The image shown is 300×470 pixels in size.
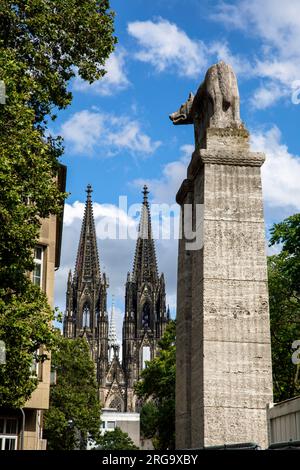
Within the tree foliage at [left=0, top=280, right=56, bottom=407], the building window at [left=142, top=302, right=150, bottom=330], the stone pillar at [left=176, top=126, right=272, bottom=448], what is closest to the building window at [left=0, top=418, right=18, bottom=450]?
the tree foliage at [left=0, top=280, right=56, bottom=407]

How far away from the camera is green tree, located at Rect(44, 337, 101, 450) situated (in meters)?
41.7

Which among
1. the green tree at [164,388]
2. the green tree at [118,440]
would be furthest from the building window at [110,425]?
the green tree at [164,388]

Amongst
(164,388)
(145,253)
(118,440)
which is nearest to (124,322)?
(145,253)

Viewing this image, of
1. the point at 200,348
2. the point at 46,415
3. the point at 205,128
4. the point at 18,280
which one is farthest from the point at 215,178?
the point at 46,415

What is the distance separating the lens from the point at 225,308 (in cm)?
1162

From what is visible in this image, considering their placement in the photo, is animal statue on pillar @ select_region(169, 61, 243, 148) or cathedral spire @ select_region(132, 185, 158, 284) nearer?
animal statue on pillar @ select_region(169, 61, 243, 148)

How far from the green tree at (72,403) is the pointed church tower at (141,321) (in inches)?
2761

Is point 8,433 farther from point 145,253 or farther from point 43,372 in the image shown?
point 145,253

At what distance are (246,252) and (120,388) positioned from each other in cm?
11274

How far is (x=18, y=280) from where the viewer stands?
42.8ft

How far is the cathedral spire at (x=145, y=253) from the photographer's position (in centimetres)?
12306

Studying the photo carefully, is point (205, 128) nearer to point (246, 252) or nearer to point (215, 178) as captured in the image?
point (215, 178)

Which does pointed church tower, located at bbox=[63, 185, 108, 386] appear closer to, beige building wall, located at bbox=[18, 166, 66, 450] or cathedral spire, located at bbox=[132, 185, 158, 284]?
cathedral spire, located at bbox=[132, 185, 158, 284]

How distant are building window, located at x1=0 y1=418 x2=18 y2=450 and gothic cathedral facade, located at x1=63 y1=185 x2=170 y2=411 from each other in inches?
3794
